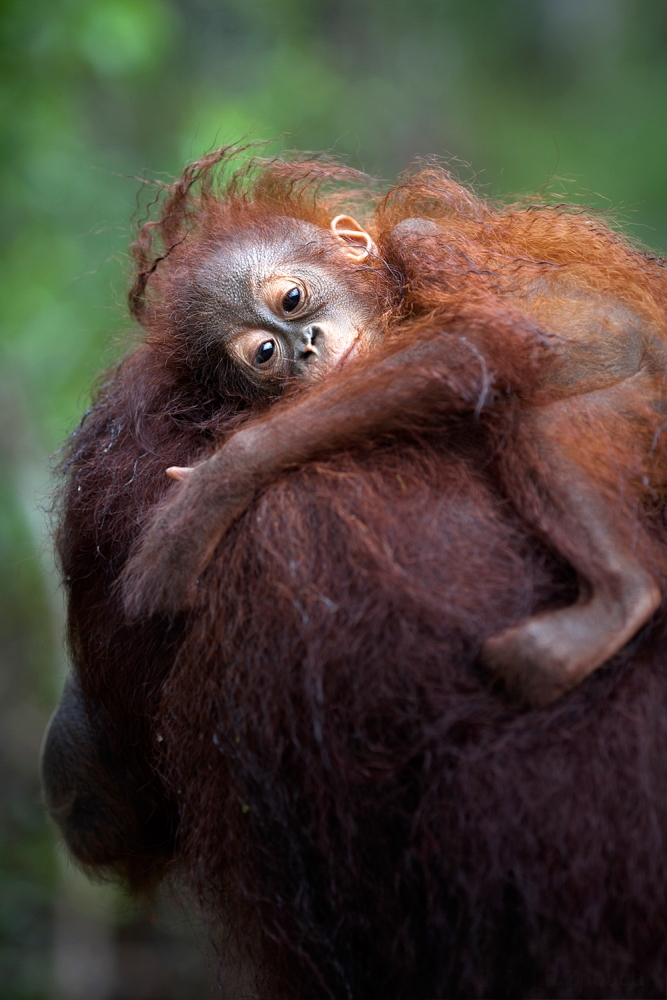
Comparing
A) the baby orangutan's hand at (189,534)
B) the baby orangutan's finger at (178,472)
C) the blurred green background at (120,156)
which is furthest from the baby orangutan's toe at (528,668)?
the blurred green background at (120,156)

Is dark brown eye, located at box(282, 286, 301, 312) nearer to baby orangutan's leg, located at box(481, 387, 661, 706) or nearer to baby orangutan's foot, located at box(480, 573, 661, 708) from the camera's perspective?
baby orangutan's leg, located at box(481, 387, 661, 706)

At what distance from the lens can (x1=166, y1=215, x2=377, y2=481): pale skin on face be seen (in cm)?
147

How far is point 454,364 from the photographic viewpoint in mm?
1138

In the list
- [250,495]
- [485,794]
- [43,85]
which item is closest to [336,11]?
[43,85]

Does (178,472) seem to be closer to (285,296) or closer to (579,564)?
(285,296)

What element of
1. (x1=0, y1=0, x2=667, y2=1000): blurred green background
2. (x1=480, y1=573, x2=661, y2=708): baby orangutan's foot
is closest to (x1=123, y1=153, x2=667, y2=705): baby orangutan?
(x1=480, y1=573, x2=661, y2=708): baby orangutan's foot

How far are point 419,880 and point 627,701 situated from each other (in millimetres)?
338

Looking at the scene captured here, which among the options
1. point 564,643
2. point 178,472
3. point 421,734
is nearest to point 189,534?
point 178,472

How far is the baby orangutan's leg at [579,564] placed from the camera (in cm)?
99

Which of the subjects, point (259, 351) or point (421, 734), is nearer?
point (421, 734)

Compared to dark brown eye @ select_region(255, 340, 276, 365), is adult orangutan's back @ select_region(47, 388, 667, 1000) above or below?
below

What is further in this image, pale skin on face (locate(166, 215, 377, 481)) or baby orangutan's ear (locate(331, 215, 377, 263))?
baby orangutan's ear (locate(331, 215, 377, 263))

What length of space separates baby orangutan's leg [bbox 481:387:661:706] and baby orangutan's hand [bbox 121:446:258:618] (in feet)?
1.25

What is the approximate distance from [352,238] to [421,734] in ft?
3.21
